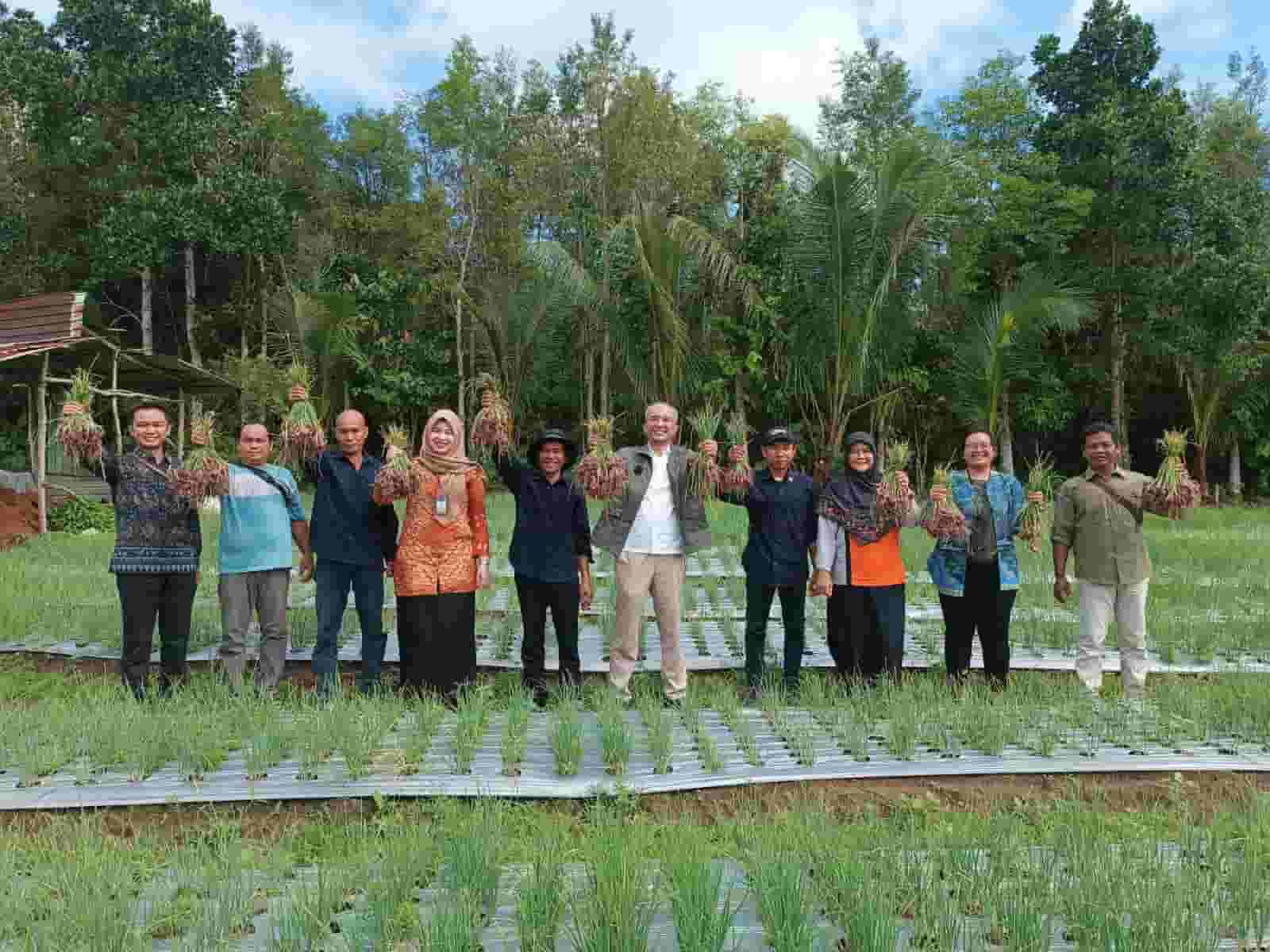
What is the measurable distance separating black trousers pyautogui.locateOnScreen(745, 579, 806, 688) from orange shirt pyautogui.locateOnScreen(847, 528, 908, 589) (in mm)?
310

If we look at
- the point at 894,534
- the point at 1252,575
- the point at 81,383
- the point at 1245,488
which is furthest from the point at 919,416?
the point at 81,383

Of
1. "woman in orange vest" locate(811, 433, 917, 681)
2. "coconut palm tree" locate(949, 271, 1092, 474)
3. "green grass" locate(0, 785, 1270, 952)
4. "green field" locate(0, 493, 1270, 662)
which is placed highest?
"coconut palm tree" locate(949, 271, 1092, 474)

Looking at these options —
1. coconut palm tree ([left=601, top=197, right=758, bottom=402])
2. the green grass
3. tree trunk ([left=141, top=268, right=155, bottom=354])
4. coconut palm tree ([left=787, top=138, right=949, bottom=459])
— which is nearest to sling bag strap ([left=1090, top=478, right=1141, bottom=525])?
the green grass

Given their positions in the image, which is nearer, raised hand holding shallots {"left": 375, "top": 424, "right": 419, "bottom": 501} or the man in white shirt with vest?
raised hand holding shallots {"left": 375, "top": 424, "right": 419, "bottom": 501}

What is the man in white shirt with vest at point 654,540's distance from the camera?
16.0ft

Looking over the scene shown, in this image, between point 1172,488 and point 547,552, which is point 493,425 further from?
point 1172,488

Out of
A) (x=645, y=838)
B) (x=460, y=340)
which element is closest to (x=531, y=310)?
(x=460, y=340)

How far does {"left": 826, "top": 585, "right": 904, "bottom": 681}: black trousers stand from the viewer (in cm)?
501

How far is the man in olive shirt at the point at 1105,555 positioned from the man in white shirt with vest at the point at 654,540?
210cm

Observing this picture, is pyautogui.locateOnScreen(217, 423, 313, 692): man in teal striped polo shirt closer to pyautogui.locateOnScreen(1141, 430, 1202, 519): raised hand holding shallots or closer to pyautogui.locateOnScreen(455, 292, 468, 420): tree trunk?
pyautogui.locateOnScreen(1141, 430, 1202, 519): raised hand holding shallots

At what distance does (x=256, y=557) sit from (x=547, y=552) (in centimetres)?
157

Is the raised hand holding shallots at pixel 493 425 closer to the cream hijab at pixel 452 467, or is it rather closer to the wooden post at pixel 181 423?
the cream hijab at pixel 452 467

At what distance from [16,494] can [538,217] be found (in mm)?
12978

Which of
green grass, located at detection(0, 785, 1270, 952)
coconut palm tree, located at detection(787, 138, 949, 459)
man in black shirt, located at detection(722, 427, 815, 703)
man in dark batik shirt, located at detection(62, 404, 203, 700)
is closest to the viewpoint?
green grass, located at detection(0, 785, 1270, 952)
